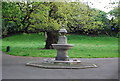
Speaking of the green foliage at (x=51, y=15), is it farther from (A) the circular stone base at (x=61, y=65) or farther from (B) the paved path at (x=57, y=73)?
(B) the paved path at (x=57, y=73)

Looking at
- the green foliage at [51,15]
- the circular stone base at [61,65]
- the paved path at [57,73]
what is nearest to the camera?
the paved path at [57,73]

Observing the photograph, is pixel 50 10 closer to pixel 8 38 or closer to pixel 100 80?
pixel 100 80

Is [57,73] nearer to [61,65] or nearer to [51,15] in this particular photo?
[61,65]

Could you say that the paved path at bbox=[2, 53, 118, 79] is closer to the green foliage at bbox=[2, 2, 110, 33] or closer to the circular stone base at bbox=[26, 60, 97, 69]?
the circular stone base at bbox=[26, 60, 97, 69]

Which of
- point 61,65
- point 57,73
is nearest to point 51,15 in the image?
point 61,65

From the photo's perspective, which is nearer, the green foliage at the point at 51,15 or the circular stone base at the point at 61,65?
the circular stone base at the point at 61,65

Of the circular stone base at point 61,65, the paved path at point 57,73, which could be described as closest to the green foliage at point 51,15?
the circular stone base at point 61,65

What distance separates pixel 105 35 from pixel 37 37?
40.9 feet

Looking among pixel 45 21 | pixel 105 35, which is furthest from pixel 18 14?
pixel 105 35

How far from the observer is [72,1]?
944 inches

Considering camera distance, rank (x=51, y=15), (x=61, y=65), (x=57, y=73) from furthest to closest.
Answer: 1. (x=51, y=15)
2. (x=61, y=65)
3. (x=57, y=73)

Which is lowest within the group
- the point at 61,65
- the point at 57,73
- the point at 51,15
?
the point at 61,65

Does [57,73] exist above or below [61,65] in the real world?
above

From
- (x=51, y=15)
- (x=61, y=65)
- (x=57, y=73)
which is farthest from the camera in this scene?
(x=51, y=15)
